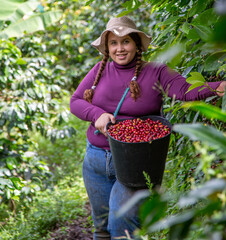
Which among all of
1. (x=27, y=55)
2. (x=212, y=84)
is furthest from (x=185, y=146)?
(x=27, y=55)

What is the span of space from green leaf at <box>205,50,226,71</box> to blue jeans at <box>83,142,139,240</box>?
2.48 feet

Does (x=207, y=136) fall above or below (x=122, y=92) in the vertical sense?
above

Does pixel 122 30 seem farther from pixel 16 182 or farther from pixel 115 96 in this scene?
pixel 16 182

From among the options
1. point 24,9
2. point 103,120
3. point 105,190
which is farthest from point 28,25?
point 105,190

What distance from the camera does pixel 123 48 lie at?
1.67m

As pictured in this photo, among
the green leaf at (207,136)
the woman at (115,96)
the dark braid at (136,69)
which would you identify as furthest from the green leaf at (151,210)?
the dark braid at (136,69)

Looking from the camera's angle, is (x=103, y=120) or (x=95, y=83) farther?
(x=95, y=83)

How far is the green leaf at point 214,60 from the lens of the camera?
40.9 inches

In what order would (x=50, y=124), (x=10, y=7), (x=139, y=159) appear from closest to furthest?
(x=10, y=7) → (x=139, y=159) → (x=50, y=124)

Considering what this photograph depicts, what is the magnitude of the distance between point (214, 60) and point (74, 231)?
2424 mm

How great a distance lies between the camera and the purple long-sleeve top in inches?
62.6

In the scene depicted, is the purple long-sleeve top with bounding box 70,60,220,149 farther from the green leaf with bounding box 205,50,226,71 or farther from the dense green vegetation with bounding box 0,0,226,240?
the green leaf with bounding box 205,50,226,71

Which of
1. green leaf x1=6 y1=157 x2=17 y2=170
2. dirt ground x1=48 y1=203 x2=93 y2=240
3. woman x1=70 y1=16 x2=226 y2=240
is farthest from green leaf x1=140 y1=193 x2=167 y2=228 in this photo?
green leaf x1=6 y1=157 x2=17 y2=170

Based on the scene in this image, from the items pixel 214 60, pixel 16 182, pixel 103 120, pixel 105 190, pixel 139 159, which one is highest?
pixel 214 60
